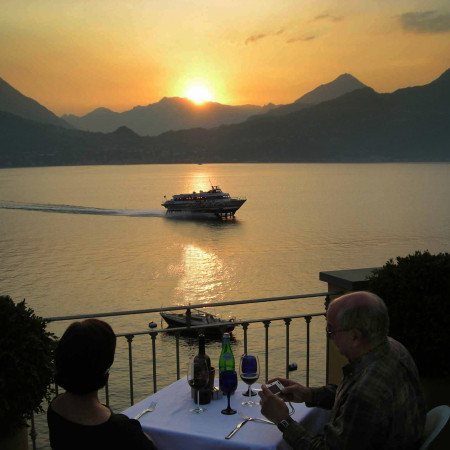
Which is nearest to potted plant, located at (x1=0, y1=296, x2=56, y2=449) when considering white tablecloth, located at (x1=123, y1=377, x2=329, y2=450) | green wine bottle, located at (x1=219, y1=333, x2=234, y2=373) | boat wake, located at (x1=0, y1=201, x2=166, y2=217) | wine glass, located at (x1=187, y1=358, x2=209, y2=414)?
white tablecloth, located at (x1=123, y1=377, x2=329, y2=450)

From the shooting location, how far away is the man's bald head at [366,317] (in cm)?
277

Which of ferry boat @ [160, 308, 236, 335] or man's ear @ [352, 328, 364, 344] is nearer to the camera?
man's ear @ [352, 328, 364, 344]

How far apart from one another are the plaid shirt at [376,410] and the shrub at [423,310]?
1.45 metres

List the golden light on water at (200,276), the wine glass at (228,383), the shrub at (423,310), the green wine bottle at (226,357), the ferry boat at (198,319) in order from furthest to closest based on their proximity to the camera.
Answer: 1. the golden light on water at (200,276)
2. the ferry boat at (198,319)
3. the shrub at (423,310)
4. the green wine bottle at (226,357)
5. the wine glass at (228,383)

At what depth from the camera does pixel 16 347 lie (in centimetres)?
341

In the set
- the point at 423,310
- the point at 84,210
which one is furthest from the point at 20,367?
the point at 84,210

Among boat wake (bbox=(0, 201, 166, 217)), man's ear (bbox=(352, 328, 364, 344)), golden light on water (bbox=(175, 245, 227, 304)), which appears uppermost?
man's ear (bbox=(352, 328, 364, 344))

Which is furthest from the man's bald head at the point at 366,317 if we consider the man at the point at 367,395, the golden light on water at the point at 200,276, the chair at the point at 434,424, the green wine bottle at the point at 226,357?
the golden light on water at the point at 200,276

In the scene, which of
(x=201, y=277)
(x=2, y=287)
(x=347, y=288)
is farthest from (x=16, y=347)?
(x=201, y=277)

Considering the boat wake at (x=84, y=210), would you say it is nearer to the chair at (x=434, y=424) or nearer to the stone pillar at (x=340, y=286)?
the stone pillar at (x=340, y=286)

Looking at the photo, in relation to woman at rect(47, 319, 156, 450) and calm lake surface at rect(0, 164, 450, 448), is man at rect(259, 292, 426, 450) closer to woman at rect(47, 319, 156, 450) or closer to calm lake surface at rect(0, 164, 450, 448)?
woman at rect(47, 319, 156, 450)

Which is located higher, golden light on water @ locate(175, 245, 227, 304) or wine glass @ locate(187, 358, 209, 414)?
wine glass @ locate(187, 358, 209, 414)

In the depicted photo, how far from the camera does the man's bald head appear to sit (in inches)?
109

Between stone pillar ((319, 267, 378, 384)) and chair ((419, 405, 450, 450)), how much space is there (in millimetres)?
2059
